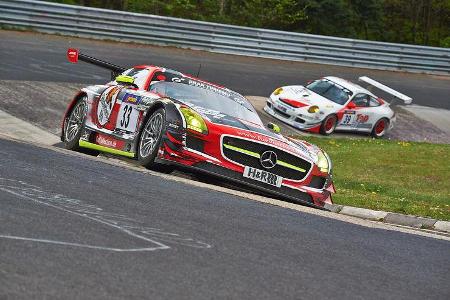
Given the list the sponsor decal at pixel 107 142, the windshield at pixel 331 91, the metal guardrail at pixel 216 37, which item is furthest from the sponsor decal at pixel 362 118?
the sponsor decal at pixel 107 142

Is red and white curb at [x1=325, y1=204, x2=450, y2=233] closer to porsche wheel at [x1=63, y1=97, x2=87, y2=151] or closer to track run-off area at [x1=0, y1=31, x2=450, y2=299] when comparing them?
track run-off area at [x1=0, y1=31, x2=450, y2=299]

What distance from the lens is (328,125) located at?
24.6m

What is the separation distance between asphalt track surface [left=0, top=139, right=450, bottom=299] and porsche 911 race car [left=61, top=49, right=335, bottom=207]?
197cm

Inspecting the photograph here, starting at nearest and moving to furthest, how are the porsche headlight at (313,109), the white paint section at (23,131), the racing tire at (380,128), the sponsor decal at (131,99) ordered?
1. the sponsor decal at (131,99)
2. the white paint section at (23,131)
3. the porsche headlight at (313,109)
4. the racing tire at (380,128)

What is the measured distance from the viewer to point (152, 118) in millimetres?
11766

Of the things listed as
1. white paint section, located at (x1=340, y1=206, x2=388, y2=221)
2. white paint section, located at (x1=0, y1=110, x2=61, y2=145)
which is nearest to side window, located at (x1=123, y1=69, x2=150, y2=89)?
white paint section, located at (x1=340, y1=206, x2=388, y2=221)

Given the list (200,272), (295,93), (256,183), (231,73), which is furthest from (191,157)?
(231,73)

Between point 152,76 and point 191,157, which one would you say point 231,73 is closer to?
point 152,76

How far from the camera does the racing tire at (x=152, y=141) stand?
11.4 meters

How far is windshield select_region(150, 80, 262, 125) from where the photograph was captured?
12453mm

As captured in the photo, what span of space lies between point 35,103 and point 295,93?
23.8 ft

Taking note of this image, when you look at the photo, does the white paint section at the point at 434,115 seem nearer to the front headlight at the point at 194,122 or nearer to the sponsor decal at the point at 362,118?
the sponsor decal at the point at 362,118

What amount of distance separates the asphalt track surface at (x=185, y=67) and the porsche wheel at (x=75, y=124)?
7833 mm

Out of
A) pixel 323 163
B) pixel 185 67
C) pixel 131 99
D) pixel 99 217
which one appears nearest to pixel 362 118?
pixel 185 67
